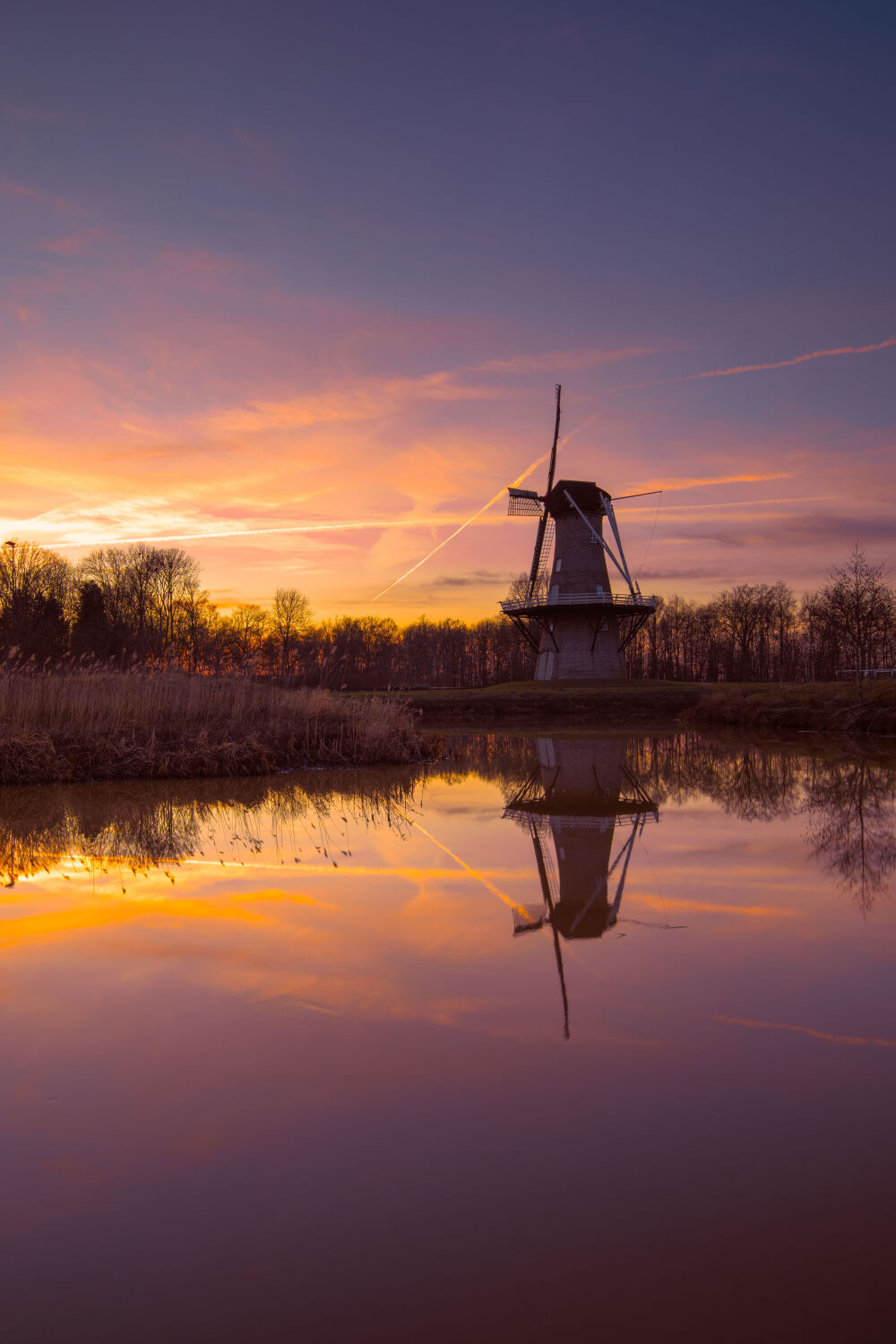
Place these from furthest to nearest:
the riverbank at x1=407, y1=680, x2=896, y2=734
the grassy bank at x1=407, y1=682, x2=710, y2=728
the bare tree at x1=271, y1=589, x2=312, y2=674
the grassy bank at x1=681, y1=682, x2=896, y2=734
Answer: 1. the bare tree at x1=271, y1=589, x2=312, y2=674
2. the grassy bank at x1=407, y1=682, x2=710, y2=728
3. the riverbank at x1=407, y1=680, x2=896, y2=734
4. the grassy bank at x1=681, y1=682, x2=896, y2=734

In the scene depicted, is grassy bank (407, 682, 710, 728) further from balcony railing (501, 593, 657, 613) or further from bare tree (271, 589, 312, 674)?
bare tree (271, 589, 312, 674)

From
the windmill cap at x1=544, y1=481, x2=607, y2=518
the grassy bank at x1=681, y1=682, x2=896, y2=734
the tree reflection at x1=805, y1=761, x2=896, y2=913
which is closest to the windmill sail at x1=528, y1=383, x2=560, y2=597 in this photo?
the windmill cap at x1=544, y1=481, x2=607, y2=518

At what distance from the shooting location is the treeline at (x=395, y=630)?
46406mm

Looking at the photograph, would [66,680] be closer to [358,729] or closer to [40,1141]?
[358,729]

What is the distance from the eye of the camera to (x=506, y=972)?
3.71 metres

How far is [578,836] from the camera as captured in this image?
6.92m

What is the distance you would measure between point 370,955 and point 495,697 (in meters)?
24.2

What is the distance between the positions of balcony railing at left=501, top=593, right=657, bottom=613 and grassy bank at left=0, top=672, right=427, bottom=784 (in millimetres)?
19158

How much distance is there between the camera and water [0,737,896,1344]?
5.99 ft

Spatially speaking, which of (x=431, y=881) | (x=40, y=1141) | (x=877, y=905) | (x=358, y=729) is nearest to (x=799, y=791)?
(x=877, y=905)

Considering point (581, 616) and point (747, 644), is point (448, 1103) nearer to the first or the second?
point (581, 616)

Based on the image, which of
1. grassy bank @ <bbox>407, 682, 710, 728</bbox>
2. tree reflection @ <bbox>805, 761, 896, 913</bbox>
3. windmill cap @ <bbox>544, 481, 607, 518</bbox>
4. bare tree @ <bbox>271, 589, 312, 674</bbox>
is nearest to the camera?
tree reflection @ <bbox>805, 761, 896, 913</bbox>

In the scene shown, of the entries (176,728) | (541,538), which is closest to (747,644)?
(541,538)

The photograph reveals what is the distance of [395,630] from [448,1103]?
294 ft
